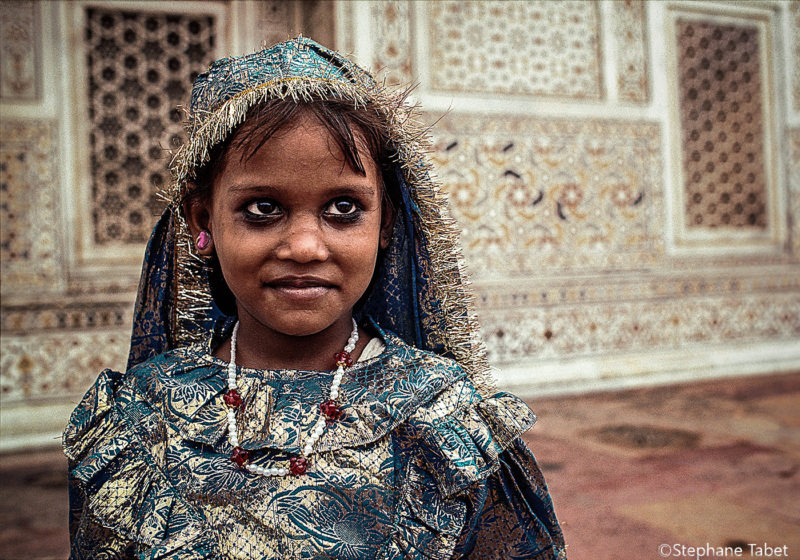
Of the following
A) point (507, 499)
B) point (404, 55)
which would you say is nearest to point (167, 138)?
point (404, 55)

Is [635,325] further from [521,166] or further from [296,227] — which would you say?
[296,227]

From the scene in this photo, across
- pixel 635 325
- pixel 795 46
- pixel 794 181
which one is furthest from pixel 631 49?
pixel 635 325

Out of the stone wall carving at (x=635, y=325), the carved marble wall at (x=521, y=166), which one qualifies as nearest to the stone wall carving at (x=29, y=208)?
the carved marble wall at (x=521, y=166)

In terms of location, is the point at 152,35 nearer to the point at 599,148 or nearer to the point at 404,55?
the point at 404,55

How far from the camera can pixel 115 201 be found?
3480 millimetres

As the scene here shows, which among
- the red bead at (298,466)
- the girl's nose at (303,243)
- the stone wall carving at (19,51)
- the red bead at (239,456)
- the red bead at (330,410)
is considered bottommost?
the red bead at (298,466)

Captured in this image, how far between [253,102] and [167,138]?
2967 millimetres

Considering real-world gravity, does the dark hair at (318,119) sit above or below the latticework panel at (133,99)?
below

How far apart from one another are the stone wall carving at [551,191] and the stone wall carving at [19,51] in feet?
6.52

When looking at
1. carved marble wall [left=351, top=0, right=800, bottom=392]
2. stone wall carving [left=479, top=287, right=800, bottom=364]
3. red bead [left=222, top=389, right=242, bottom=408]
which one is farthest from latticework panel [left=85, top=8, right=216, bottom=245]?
red bead [left=222, top=389, right=242, bottom=408]

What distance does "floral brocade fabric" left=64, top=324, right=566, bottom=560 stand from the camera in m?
0.80

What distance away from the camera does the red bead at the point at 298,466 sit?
0.81m

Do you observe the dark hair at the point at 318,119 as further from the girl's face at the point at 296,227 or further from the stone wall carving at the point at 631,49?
the stone wall carving at the point at 631,49

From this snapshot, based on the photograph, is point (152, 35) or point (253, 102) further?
point (152, 35)
